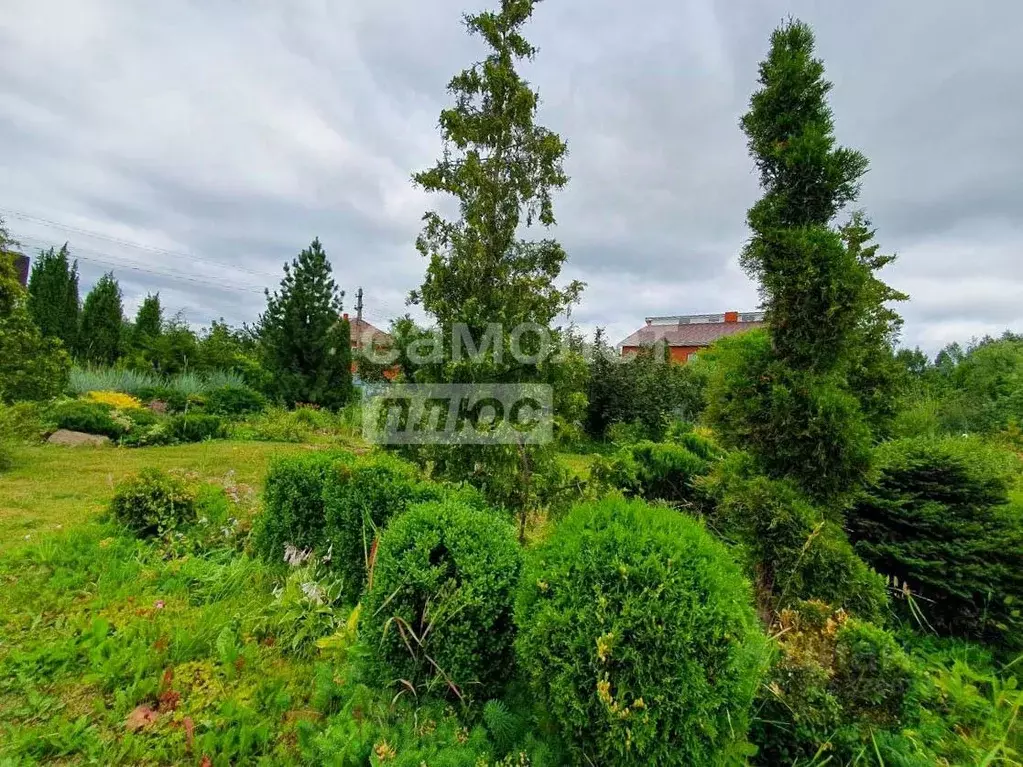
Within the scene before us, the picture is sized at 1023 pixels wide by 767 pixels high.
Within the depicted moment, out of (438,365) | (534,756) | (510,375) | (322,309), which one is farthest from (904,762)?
(322,309)

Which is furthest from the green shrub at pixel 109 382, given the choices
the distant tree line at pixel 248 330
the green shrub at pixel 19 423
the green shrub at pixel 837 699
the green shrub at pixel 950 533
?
the green shrub at pixel 950 533

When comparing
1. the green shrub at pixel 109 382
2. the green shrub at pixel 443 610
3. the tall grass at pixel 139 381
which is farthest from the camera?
the tall grass at pixel 139 381

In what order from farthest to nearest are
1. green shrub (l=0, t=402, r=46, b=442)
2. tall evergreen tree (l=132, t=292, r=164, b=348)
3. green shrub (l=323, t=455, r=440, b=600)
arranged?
tall evergreen tree (l=132, t=292, r=164, b=348) → green shrub (l=0, t=402, r=46, b=442) → green shrub (l=323, t=455, r=440, b=600)

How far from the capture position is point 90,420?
8.45 m

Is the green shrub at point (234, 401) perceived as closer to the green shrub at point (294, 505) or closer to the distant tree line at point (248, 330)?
the distant tree line at point (248, 330)

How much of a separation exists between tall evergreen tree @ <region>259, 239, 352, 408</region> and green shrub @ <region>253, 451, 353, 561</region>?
9.75 metres

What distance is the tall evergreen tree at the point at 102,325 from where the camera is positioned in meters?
16.0

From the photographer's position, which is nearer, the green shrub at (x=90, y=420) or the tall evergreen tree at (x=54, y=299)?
the green shrub at (x=90, y=420)

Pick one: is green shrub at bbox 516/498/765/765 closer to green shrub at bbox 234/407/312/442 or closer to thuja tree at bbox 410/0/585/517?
thuja tree at bbox 410/0/585/517

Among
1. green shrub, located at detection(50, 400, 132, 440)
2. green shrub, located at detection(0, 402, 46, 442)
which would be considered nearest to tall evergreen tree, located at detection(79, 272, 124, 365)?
green shrub, located at detection(50, 400, 132, 440)

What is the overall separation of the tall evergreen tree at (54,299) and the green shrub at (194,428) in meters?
10.1

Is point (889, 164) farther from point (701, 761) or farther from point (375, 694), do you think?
point (375, 694)

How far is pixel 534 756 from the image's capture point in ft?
4.83

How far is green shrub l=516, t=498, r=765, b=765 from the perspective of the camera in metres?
1.35
